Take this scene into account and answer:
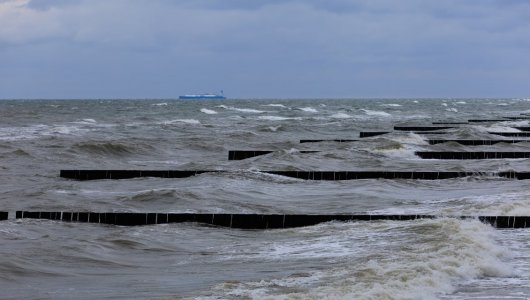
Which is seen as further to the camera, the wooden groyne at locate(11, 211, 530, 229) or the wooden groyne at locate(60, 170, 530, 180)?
the wooden groyne at locate(60, 170, 530, 180)

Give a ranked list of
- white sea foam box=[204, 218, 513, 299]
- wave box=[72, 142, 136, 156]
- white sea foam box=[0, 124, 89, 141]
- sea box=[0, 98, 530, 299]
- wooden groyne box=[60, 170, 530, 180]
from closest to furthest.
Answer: white sea foam box=[204, 218, 513, 299] < sea box=[0, 98, 530, 299] < wooden groyne box=[60, 170, 530, 180] < wave box=[72, 142, 136, 156] < white sea foam box=[0, 124, 89, 141]

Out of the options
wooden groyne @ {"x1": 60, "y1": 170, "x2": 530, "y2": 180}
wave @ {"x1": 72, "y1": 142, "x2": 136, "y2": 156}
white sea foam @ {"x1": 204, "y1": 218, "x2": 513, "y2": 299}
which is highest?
white sea foam @ {"x1": 204, "y1": 218, "x2": 513, "y2": 299}

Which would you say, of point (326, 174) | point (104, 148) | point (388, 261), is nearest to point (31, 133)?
point (104, 148)

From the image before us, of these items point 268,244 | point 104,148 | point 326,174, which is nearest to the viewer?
point 268,244

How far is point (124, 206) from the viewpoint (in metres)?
14.9

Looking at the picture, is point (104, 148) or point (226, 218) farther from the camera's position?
point (104, 148)

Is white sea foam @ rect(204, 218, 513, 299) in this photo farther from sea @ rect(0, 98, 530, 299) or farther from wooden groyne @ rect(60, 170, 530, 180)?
wooden groyne @ rect(60, 170, 530, 180)

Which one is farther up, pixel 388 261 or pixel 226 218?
pixel 388 261

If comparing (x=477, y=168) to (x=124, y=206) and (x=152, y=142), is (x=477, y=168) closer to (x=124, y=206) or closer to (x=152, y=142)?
(x=124, y=206)

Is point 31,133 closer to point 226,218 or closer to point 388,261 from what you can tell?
point 226,218

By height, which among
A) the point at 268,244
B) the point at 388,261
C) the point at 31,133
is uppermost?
the point at 388,261

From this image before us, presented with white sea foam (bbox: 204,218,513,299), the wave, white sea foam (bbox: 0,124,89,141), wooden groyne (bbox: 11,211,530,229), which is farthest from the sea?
white sea foam (bbox: 0,124,89,141)

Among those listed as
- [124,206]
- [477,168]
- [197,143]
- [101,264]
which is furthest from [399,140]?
[101,264]

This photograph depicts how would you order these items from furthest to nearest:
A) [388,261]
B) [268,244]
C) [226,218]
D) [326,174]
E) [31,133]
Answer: [31,133]
[326,174]
[226,218]
[268,244]
[388,261]
